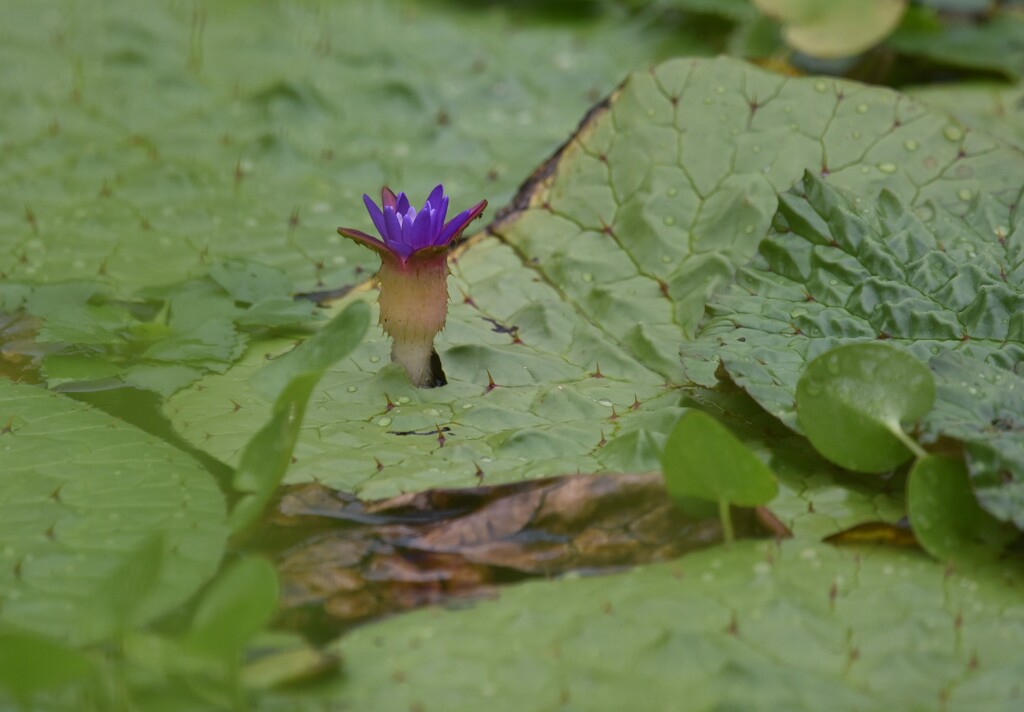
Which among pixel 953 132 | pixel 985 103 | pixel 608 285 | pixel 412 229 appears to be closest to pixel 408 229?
pixel 412 229

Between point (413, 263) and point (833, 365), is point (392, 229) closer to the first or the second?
point (413, 263)

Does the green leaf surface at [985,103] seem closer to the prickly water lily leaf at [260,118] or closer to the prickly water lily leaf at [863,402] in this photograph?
the prickly water lily leaf at [260,118]

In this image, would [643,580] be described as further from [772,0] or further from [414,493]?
[772,0]

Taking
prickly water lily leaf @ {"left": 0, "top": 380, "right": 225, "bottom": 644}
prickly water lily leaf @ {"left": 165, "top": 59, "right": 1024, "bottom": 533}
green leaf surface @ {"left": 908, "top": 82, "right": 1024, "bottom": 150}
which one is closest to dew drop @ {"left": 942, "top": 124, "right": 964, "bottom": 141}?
prickly water lily leaf @ {"left": 165, "top": 59, "right": 1024, "bottom": 533}

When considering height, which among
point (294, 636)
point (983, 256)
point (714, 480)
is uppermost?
point (983, 256)

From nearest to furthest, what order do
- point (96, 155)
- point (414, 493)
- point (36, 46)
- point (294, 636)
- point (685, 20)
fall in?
point (294, 636)
point (414, 493)
point (96, 155)
point (36, 46)
point (685, 20)

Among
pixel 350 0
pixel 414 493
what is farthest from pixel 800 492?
pixel 350 0

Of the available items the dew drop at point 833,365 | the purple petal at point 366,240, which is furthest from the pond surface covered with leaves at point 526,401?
the purple petal at point 366,240

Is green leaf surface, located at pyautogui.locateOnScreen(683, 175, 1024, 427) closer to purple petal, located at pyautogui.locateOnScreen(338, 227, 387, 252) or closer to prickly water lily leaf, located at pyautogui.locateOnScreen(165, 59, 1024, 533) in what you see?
prickly water lily leaf, located at pyautogui.locateOnScreen(165, 59, 1024, 533)
